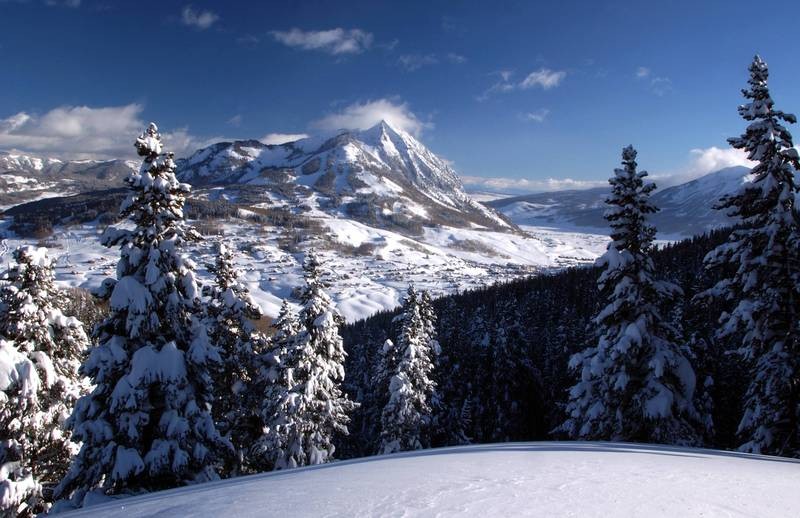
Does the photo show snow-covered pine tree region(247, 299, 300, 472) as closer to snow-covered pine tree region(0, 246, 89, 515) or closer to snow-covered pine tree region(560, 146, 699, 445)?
snow-covered pine tree region(0, 246, 89, 515)

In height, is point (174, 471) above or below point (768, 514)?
below

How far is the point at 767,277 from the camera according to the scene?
41.2ft

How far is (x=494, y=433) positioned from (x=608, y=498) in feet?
123

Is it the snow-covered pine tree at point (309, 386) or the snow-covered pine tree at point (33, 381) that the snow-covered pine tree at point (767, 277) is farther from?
the snow-covered pine tree at point (33, 381)

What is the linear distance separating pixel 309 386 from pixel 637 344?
13768 mm

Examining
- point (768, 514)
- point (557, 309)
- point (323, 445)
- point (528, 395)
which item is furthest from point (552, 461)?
point (557, 309)

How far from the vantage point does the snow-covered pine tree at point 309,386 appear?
2003 centimetres

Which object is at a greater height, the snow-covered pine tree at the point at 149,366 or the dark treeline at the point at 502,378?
the snow-covered pine tree at the point at 149,366

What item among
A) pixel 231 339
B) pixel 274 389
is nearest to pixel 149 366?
pixel 231 339

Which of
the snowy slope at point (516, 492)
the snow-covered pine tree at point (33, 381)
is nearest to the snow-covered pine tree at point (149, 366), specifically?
the snow-covered pine tree at point (33, 381)

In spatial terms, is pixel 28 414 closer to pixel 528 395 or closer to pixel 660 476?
pixel 660 476

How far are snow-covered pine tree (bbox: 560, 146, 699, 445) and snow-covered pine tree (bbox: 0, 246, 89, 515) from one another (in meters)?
17.6

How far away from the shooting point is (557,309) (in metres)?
70.1

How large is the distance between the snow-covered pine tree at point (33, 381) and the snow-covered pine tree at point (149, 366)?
215 cm
